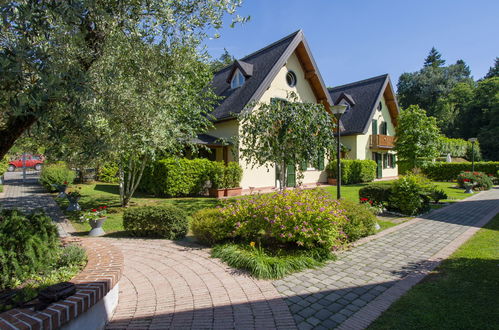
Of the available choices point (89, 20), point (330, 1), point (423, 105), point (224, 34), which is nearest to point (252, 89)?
point (330, 1)

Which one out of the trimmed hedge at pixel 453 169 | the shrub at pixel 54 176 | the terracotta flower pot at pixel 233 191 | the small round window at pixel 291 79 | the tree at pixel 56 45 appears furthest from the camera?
the trimmed hedge at pixel 453 169

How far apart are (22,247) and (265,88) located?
13957mm

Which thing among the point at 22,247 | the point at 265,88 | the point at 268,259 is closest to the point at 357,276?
the point at 268,259

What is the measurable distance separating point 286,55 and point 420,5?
8.77 metres

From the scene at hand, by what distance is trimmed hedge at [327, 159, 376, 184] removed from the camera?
20.1m

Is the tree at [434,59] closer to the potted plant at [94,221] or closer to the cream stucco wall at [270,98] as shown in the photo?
the cream stucco wall at [270,98]

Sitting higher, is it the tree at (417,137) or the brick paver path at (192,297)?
the tree at (417,137)

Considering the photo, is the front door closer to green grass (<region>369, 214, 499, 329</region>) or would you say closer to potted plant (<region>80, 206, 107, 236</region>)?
green grass (<region>369, 214, 499, 329</region>)

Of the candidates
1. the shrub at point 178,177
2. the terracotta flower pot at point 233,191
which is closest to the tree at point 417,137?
the terracotta flower pot at point 233,191

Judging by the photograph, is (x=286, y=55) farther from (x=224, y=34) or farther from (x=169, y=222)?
(x=169, y=222)

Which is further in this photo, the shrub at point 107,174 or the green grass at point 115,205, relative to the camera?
the shrub at point 107,174

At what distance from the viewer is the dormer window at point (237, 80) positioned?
18141mm

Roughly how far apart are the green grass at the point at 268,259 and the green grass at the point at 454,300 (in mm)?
1657

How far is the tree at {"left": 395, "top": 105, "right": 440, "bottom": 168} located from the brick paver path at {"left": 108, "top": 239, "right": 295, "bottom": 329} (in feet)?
57.4
